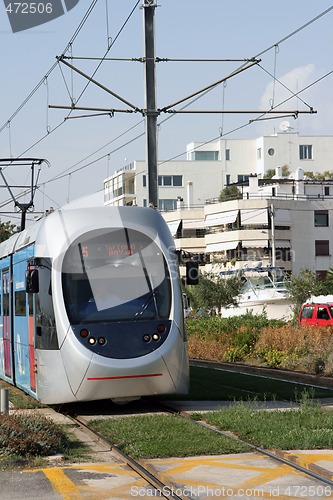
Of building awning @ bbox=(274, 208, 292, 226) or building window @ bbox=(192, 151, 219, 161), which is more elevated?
building window @ bbox=(192, 151, 219, 161)

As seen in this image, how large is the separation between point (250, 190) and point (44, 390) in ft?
272

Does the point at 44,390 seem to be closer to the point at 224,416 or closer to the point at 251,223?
the point at 224,416

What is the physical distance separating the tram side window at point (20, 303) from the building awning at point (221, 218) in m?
72.8

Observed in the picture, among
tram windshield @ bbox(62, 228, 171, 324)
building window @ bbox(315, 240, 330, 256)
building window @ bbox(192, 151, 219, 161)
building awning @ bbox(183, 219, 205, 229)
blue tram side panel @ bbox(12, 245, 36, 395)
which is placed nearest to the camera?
tram windshield @ bbox(62, 228, 171, 324)

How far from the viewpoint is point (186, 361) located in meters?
16.1

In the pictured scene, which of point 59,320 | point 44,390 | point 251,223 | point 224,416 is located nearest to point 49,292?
point 59,320

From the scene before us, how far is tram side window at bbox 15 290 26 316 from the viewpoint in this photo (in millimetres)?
18087

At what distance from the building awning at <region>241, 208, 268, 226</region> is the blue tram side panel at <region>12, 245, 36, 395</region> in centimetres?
7022

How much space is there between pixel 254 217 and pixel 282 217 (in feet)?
7.97

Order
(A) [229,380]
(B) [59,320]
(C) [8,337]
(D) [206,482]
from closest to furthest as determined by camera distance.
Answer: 1. (D) [206,482]
2. (B) [59,320]
3. (C) [8,337]
4. (A) [229,380]

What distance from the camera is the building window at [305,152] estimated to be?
12156 cm

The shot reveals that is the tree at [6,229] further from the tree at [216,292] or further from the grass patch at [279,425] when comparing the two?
the grass patch at [279,425]

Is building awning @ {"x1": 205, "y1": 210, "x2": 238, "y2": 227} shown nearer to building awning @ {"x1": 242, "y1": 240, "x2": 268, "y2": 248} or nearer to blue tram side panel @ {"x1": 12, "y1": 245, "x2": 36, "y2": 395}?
building awning @ {"x1": 242, "y1": 240, "x2": 268, "y2": 248}

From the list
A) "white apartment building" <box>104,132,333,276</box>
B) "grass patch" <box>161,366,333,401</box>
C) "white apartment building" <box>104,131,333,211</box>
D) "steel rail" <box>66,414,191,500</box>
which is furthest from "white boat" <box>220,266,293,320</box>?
"steel rail" <box>66,414,191,500</box>
